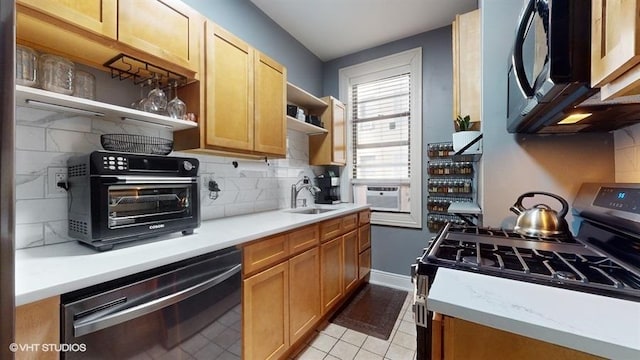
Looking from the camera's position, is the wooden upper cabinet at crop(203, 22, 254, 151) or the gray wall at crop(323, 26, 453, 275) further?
the gray wall at crop(323, 26, 453, 275)

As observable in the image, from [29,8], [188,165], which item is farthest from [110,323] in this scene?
[29,8]

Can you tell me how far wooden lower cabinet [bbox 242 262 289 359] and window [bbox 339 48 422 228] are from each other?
1.74 metres

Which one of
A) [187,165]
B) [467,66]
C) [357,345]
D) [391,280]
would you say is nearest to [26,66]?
[187,165]

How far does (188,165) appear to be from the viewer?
52.7 inches

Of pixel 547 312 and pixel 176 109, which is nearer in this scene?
pixel 547 312

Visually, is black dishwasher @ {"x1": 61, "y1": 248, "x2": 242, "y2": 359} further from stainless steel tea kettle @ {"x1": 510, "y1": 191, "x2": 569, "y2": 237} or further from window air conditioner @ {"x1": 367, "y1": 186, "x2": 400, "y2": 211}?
window air conditioner @ {"x1": 367, "y1": 186, "x2": 400, "y2": 211}

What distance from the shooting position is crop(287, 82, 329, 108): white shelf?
2451 mm

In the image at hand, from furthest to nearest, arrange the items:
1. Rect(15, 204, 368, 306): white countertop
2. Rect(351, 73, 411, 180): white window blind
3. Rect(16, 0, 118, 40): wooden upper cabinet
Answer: Rect(351, 73, 411, 180): white window blind
Rect(16, 0, 118, 40): wooden upper cabinet
Rect(15, 204, 368, 306): white countertop

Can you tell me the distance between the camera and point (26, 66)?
959 millimetres

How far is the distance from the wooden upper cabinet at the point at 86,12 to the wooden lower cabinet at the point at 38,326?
1012 mm

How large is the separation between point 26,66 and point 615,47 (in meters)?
1.82

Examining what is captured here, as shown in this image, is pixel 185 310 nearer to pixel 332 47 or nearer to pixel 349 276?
pixel 349 276

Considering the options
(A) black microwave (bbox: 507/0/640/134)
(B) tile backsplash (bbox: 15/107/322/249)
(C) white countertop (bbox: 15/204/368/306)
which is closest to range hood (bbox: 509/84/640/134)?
(A) black microwave (bbox: 507/0/640/134)

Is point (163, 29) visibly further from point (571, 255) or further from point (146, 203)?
point (571, 255)
